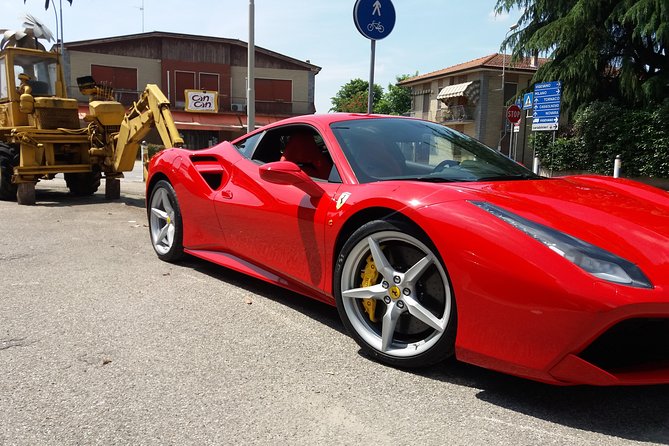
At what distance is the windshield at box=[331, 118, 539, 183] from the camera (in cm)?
299

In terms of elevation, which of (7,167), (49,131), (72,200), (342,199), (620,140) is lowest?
(72,200)

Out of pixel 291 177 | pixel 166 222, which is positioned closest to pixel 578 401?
pixel 291 177

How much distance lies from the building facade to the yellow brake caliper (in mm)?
30229

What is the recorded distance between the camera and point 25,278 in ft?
13.8

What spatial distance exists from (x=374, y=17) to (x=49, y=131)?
6.95 metres

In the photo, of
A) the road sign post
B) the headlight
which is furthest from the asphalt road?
the road sign post

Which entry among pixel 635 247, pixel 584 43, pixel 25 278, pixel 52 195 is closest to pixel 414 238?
pixel 635 247

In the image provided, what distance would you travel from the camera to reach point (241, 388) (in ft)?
7.61

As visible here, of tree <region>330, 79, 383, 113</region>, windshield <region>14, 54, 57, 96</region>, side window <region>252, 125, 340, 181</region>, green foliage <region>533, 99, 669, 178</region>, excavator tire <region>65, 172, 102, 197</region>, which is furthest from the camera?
tree <region>330, 79, 383, 113</region>

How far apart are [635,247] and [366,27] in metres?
4.12

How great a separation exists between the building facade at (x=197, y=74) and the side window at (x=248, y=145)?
28564 mm

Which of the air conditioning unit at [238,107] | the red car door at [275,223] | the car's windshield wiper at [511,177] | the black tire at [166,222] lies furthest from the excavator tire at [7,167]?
the air conditioning unit at [238,107]

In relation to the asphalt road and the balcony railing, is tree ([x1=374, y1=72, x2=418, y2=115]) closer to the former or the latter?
the balcony railing

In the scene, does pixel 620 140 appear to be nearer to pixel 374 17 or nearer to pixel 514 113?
pixel 514 113
